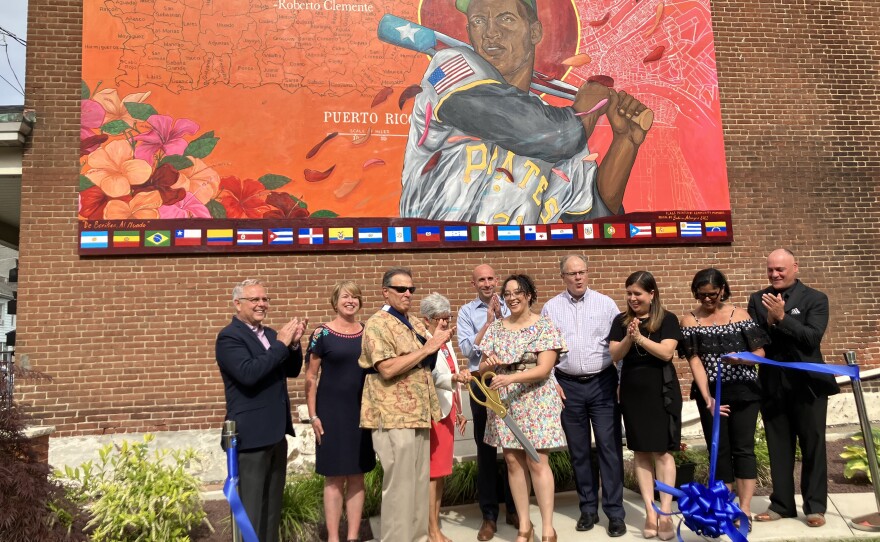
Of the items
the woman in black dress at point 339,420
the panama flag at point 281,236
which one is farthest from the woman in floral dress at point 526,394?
the panama flag at point 281,236

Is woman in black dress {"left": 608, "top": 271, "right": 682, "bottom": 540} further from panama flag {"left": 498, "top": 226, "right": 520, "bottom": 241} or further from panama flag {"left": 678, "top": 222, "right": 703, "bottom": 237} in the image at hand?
panama flag {"left": 678, "top": 222, "right": 703, "bottom": 237}

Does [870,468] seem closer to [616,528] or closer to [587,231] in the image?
[616,528]

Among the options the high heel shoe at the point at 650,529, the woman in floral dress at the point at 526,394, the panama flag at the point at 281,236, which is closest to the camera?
the woman in floral dress at the point at 526,394

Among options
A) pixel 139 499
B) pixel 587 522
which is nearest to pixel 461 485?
pixel 587 522

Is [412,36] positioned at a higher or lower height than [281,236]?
higher

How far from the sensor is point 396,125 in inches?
326

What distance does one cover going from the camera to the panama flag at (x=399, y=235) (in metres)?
8.12

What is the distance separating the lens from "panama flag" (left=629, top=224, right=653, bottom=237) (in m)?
8.59

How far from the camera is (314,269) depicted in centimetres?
802

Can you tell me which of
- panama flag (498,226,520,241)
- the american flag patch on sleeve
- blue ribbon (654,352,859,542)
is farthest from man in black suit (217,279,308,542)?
the american flag patch on sleeve

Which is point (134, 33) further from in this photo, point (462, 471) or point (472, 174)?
point (462, 471)

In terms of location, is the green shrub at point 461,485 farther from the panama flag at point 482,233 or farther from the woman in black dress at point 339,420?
the panama flag at point 482,233

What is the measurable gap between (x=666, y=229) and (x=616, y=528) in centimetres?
514

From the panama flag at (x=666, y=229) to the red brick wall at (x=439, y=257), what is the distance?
0.89ft
